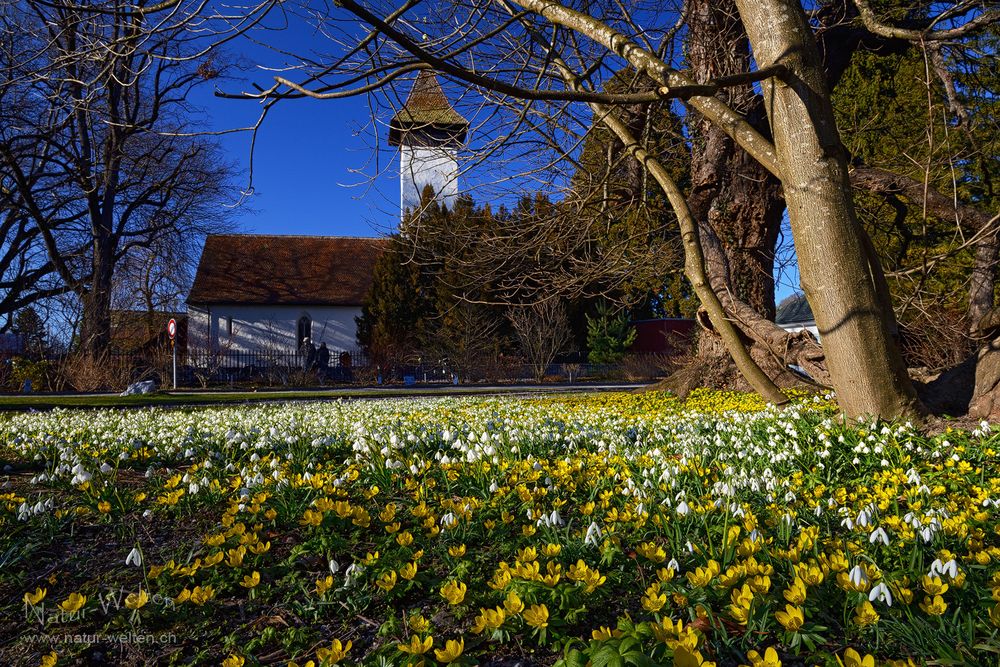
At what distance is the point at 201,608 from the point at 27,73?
4.95 m

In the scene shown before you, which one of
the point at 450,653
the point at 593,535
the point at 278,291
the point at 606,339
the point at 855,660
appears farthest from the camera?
the point at 278,291

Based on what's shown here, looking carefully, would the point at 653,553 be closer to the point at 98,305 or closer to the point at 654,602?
the point at 654,602

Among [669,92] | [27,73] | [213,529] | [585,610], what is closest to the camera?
[585,610]

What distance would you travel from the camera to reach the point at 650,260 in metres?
9.70

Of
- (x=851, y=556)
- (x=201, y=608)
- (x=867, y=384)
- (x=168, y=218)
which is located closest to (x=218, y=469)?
(x=201, y=608)

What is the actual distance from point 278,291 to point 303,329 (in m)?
2.66

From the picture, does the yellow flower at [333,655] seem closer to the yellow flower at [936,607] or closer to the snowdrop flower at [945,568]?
the yellow flower at [936,607]

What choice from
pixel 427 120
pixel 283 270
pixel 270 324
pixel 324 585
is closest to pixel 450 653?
pixel 324 585

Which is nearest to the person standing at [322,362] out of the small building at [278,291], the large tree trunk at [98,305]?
the small building at [278,291]

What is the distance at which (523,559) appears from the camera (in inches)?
87.3

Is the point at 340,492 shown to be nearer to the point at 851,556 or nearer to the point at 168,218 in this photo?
the point at 851,556

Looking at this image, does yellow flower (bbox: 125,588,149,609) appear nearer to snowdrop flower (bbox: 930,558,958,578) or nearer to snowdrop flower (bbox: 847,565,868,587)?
snowdrop flower (bbox: 847,565,868,587)

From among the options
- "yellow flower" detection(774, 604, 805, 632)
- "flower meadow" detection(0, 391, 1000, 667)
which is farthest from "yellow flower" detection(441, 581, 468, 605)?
"yellow flower" detection(774, 604, 805, 632)

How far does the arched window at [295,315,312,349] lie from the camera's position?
36188mm
